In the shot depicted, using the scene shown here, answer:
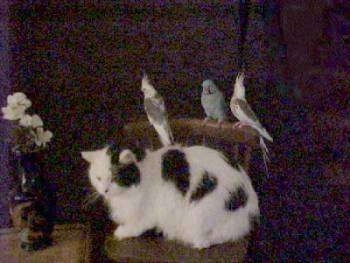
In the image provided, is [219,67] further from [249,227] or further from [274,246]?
[274,246]

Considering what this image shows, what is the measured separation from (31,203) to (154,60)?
2.04ft

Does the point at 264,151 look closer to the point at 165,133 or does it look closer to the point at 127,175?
the point at 165,133

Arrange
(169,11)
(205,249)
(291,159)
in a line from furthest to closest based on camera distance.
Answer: (291,159), (169,11), (205,249)

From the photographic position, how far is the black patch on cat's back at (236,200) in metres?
1.55

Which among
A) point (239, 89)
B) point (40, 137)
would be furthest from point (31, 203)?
point (239, 89)

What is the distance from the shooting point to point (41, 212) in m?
1.60

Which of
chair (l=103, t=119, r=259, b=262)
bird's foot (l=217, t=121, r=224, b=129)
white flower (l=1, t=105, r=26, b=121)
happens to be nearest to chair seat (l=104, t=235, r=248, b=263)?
chair (l=103, t=119, r=259, b=262)

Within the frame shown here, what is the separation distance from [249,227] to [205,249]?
0.48ft

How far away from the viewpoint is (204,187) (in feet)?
5.06

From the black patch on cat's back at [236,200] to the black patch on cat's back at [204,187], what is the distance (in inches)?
2.3

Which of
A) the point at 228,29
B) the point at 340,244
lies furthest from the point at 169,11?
the point at 340,244

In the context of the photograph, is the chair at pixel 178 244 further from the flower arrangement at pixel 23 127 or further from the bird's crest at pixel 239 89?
the flower arrangement at pixel 23 127

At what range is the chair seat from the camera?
151 cm

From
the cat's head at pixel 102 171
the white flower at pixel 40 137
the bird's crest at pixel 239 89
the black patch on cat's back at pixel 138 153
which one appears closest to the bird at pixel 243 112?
the bird's crest at pixel 239 89
